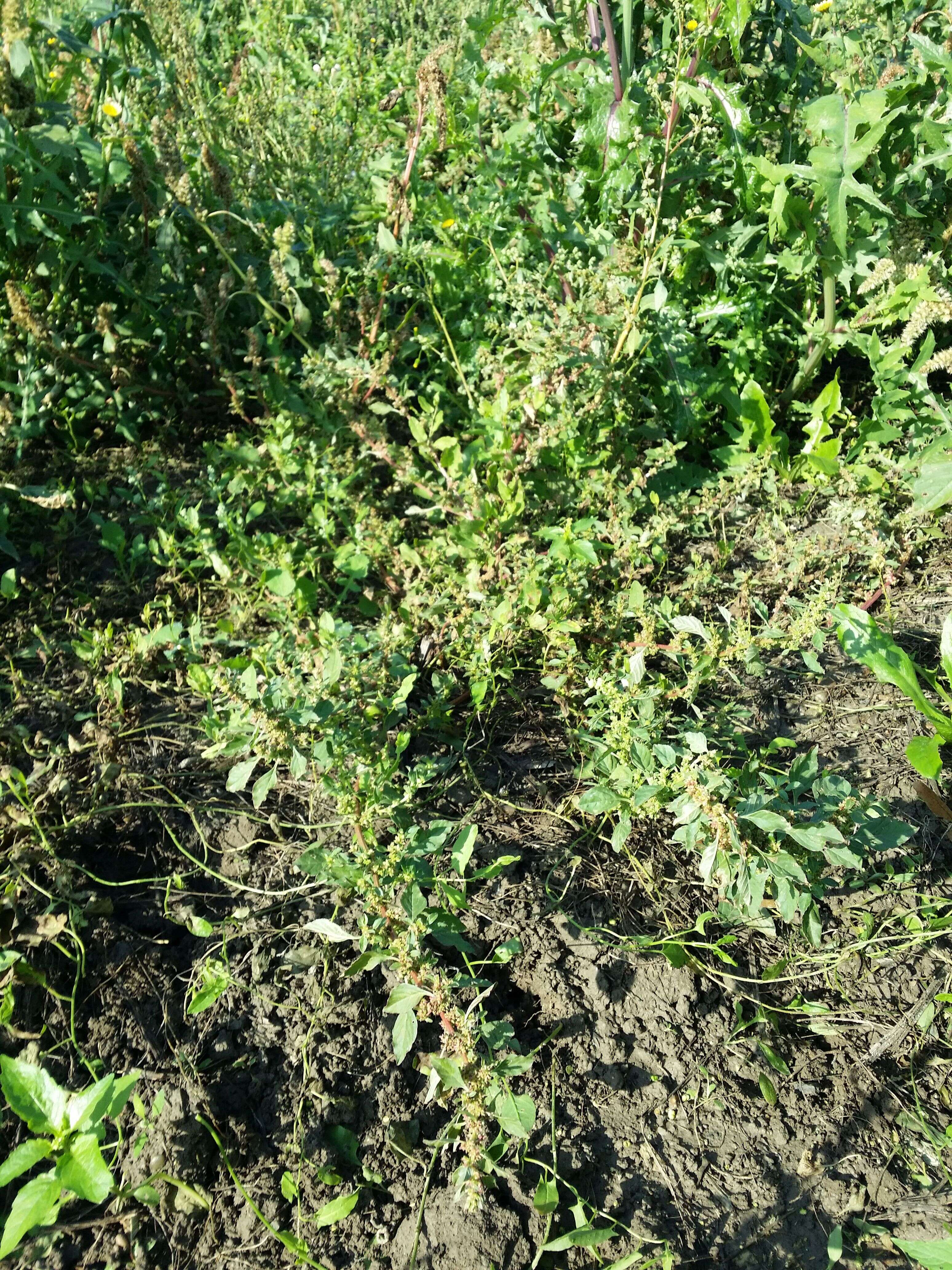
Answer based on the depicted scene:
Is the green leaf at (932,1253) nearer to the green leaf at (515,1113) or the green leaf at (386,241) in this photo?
the green leaf at (515,1113)

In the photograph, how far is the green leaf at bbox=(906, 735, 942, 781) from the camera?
1.68 m

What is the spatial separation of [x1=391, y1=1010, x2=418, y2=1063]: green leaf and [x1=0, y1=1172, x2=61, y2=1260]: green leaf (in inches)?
19.5

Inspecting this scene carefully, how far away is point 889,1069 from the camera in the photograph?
5.26 ft

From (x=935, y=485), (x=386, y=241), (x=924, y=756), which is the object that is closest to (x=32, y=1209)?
(x=924, y=756)

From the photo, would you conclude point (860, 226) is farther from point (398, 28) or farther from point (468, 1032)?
point (398, 28)

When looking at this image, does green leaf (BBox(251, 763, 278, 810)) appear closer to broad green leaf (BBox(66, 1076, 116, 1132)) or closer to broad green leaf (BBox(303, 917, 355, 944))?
broad green leaf (BBox(303, 917, 355, 944))

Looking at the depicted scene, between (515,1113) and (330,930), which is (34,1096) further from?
(515,1113)

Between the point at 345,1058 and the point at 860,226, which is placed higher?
the point at 860,226

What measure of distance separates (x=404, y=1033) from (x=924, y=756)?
3.42 feet

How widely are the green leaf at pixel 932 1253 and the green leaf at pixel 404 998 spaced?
0.75 metres

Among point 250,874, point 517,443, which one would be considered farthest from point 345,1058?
point 517,443

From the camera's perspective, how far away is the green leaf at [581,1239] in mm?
1354

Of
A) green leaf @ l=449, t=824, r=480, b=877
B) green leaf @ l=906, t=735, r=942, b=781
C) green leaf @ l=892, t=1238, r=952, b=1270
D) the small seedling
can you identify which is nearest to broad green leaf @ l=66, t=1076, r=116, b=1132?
the small seedling

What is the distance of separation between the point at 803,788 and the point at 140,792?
4.40 feet
